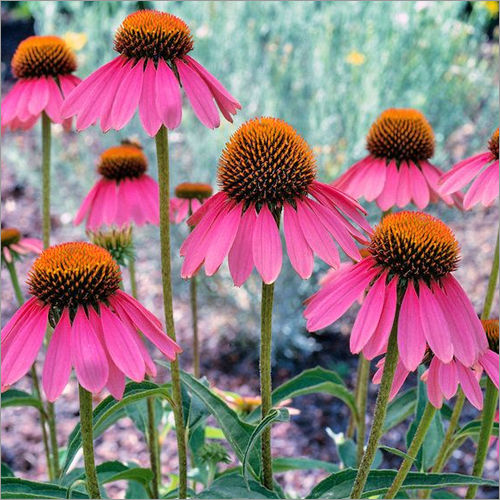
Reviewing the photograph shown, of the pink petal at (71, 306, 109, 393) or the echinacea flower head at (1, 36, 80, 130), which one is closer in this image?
the pink petal at (71, 306, 109, 393)

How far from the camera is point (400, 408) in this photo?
1.19 m

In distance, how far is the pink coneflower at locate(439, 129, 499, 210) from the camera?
3.13ft

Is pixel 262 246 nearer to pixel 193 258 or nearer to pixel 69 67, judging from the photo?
pixel 193 258

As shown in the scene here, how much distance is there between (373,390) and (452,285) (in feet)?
5.58

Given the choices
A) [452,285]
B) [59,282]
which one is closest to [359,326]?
[452,285]

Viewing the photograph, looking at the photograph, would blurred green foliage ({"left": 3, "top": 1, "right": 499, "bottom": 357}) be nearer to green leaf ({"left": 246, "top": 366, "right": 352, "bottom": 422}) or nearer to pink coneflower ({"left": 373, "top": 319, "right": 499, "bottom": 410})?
green leaf ({"left": 246, "top": 366, "right": 352, "bottom": 422})

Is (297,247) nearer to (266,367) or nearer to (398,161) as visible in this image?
(266,367)

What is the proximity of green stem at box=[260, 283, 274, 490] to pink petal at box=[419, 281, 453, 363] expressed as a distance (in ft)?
0.49

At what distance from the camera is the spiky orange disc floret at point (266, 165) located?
741 mm

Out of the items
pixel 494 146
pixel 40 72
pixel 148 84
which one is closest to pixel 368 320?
pixel 148 84

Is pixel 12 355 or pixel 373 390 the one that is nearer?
pixel 12 355

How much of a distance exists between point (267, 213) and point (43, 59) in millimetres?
702

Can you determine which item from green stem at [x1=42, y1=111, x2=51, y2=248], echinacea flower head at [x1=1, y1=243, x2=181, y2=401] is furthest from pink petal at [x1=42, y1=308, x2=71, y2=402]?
green stem at [x1=42, y1=111, x2=51, y2=248]

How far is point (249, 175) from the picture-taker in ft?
2.43
